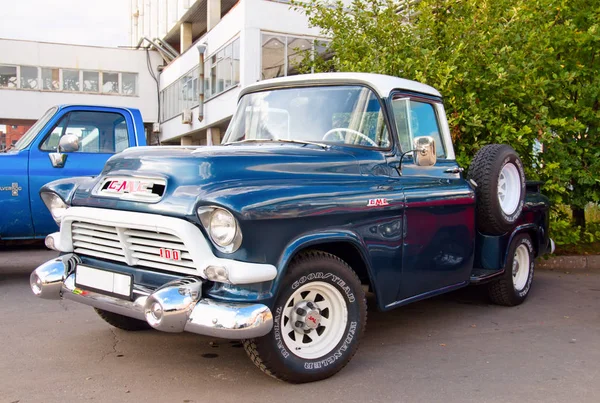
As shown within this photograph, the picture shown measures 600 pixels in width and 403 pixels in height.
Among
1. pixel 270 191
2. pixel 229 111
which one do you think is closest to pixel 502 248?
pixel 270 191

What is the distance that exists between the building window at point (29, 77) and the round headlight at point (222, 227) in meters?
Answer: 34.9

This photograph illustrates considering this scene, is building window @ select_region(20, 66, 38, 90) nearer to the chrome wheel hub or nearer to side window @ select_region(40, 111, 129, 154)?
side window @ select_region(40, 111, 129, 154)

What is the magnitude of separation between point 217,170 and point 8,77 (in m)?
35.1

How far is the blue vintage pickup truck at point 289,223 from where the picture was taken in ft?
11.4

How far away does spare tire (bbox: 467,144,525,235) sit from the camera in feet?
17.6

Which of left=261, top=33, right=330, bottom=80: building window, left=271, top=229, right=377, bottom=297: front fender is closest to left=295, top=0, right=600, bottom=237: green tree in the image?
left=271, top=229, right=377, bottom=297: front fender

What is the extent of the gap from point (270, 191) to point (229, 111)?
63.9 ft

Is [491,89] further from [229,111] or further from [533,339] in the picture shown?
[229,111]

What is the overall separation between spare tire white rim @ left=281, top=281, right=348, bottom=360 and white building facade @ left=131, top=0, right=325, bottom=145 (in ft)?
24.4

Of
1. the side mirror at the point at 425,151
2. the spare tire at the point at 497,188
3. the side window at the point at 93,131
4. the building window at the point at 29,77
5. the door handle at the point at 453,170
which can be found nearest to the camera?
the side mirror at the point at 425,151

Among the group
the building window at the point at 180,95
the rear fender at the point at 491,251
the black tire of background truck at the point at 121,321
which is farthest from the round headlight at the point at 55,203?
the building window at the point at 180,95

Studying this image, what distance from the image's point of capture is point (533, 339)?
16.4 feet

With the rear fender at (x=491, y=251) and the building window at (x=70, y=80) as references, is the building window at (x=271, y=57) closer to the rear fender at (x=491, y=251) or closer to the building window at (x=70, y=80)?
the rear fender at (x=491, y=251)

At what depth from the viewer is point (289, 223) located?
3697 mm
